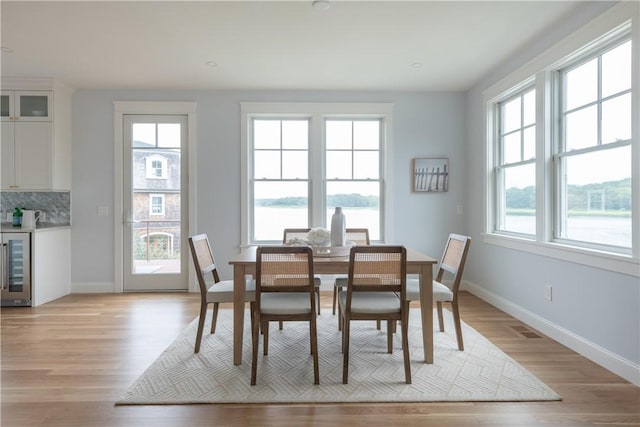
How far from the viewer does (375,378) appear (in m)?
2.31

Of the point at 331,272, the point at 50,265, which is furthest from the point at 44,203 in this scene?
the point at 331,272

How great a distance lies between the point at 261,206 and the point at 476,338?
9.67 feet

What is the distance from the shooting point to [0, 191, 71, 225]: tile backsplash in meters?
4.55

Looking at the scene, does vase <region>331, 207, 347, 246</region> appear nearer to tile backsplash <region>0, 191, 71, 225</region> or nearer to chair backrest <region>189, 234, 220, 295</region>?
chair backrest <region>189, 234, 220, 295</region>

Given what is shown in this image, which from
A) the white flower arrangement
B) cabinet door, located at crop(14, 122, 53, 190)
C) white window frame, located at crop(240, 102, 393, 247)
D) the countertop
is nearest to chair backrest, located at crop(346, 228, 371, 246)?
the white flower arrangement

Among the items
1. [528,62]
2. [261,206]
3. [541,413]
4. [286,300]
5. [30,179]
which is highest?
[528,62]

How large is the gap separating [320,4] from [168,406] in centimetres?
278

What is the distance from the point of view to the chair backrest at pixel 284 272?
2.21 m

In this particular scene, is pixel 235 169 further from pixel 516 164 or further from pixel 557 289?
pixel 557 289

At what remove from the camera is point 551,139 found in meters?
3.14

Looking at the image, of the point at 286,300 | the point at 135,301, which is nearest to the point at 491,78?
the point at 286,300

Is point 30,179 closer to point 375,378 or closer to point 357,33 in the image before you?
point 357,33

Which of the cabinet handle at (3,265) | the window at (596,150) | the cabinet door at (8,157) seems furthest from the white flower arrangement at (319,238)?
the cabinet door at (8,157)

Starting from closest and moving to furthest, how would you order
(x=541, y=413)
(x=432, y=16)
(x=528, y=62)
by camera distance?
(x=541, y=413), (x=432, y=16), (x=528, y=62)
